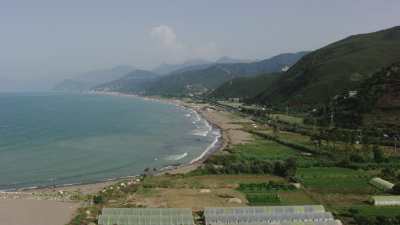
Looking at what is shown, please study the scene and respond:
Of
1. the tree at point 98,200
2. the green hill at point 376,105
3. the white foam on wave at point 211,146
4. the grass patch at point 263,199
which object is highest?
the green hill at point 376,105

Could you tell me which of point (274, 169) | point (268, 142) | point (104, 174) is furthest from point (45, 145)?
point (274, 169)

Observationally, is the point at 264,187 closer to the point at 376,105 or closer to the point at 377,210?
the point at 377,210

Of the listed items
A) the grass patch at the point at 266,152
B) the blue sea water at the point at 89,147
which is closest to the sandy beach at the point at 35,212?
the blue sea water at the point at 89,147

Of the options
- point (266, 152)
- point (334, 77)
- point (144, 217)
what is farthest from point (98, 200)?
point (334, 77)

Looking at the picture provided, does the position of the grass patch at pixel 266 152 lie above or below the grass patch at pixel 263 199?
below

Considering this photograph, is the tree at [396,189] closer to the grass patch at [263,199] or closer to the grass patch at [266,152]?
the grass patch at [263,199]

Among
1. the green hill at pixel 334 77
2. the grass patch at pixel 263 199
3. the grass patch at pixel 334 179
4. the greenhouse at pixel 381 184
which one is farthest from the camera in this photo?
the green hill at pixel 334 77

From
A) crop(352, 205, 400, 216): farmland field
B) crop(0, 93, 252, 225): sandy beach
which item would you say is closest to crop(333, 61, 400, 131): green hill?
crop(0, 93, 252, 225): sandy beach

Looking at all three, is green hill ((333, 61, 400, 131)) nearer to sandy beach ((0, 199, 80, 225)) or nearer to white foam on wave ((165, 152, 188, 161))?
white foam on wave ((165, 152, 188, 161))
